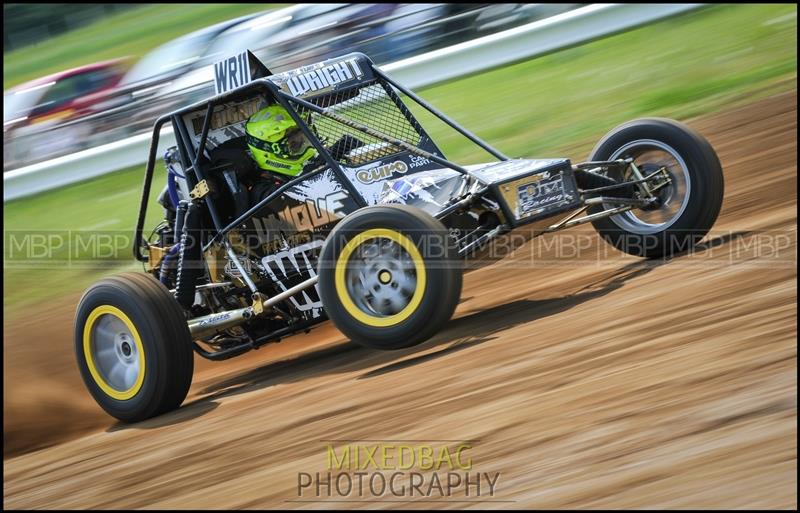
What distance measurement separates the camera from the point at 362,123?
6.17 meters

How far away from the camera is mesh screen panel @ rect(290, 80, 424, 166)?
5.98 meters

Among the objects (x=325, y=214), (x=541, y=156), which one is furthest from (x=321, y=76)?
(x=541, y=156)

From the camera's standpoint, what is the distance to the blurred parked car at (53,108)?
13672 millimetres

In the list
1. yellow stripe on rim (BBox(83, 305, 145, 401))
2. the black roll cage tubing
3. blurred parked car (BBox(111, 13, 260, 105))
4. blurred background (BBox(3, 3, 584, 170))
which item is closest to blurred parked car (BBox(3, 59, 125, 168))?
blurred background (BBox(3, 3, 584, 170))

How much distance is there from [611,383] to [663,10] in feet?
27.4

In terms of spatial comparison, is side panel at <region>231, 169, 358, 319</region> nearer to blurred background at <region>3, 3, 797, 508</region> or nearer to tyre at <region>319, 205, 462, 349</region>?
blurred background at <region>3, 3, 797, 508</region>

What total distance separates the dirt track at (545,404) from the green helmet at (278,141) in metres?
1.18

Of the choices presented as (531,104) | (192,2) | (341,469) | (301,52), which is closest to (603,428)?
(341,469)

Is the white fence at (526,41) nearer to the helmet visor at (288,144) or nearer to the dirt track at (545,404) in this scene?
the dirt track at (545,404)

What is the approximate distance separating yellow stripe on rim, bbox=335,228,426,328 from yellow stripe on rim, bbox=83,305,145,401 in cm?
124

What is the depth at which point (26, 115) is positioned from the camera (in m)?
14.1

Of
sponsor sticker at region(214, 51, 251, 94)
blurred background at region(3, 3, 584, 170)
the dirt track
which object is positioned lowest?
the dirt track

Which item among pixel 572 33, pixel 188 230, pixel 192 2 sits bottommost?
pixel 188 230

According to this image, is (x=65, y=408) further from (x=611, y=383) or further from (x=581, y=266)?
(x=611, y=383)
